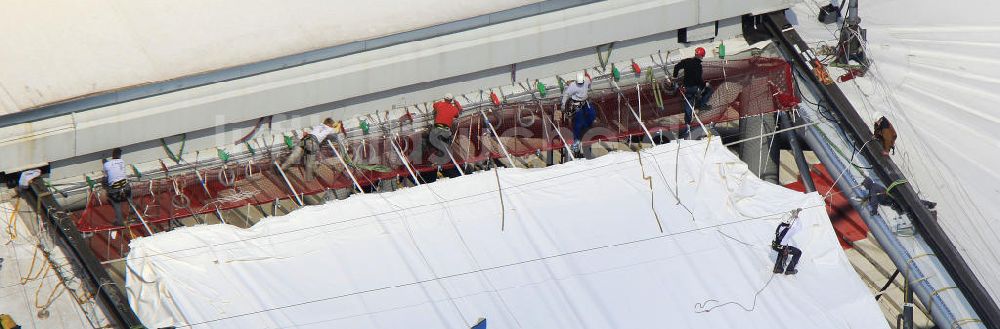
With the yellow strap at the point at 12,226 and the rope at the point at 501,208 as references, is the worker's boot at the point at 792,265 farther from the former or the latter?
the yellow strap at the point at 12,226

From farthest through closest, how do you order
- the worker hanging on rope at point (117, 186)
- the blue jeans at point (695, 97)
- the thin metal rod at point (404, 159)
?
1. the blue jeans at point (695, 97)
2. the worker hanging on rope at point (117, 186)
3. the thin metal rod at point (404, 159)

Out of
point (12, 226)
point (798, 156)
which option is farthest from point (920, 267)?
point (12, 226)

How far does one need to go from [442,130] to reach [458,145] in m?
0.40

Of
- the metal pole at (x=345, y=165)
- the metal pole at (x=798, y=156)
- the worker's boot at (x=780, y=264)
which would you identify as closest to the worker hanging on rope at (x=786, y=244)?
the worker's boot at (x=780, y=264)

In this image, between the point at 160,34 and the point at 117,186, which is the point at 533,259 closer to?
the point at 117,186

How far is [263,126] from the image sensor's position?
23109 millimetres

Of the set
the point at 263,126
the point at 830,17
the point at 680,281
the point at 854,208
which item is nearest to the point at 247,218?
the point at 263,126

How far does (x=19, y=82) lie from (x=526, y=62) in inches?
321

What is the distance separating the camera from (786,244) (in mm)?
19141

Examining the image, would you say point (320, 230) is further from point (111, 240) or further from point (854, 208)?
point (854, 208)

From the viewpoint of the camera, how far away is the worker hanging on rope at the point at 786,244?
62.0ft

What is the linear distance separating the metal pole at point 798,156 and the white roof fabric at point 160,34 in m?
4.75

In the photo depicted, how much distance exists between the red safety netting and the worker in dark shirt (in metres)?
0.14

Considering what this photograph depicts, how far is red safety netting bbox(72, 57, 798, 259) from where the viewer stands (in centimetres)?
2150
